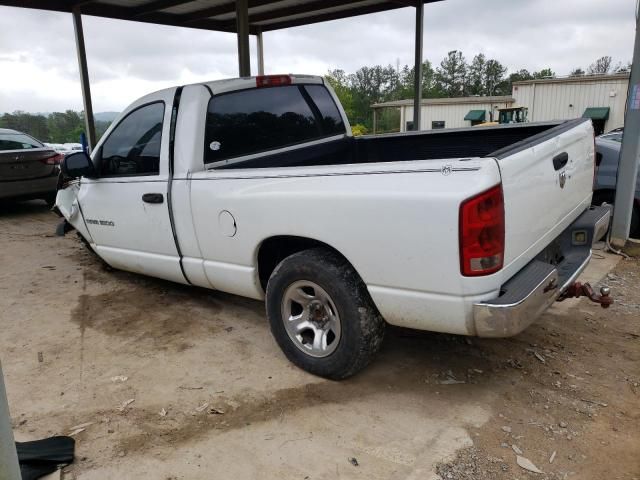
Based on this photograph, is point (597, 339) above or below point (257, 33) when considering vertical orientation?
below

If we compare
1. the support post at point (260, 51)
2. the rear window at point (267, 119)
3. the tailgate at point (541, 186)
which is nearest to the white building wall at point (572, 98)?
the support post at point (260, 51)

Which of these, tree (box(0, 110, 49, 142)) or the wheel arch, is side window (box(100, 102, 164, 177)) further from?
tree (box(0, 110, 49, 142))

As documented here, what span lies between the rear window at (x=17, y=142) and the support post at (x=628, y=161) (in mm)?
9058

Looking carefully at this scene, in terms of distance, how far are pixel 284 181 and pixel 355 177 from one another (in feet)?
1.76

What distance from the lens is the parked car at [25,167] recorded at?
8.30 meters

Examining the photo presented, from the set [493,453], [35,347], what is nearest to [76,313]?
[35,347]

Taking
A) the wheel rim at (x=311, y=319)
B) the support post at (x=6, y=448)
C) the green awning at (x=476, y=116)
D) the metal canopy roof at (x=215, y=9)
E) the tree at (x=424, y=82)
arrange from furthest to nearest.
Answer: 1. the tree at (x=424, y=82)
2. the green awning at (x=476, y=116)
3. the metal canopy roof at (x=215, y=9)
4. the wheel rim at (x=311, y=319)
5. the support post at (x=6, y=448)

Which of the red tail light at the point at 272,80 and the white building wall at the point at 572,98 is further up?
the white building wall at the point at 572,98

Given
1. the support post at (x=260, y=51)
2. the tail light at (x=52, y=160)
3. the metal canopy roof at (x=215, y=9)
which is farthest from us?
the support post at (x=260, y=51)

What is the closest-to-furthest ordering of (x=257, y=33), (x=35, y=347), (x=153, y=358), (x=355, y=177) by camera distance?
(x=355, y=177), (x=153, y=358), (x=35, y=347), (x=257, y=33)

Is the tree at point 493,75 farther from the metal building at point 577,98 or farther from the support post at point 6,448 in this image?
the support post at point 6,448

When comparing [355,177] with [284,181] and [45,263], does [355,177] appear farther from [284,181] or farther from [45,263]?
[45,263]

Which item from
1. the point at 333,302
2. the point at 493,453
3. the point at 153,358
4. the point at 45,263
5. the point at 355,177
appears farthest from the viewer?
the point at 45,263

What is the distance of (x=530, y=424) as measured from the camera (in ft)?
8.99
